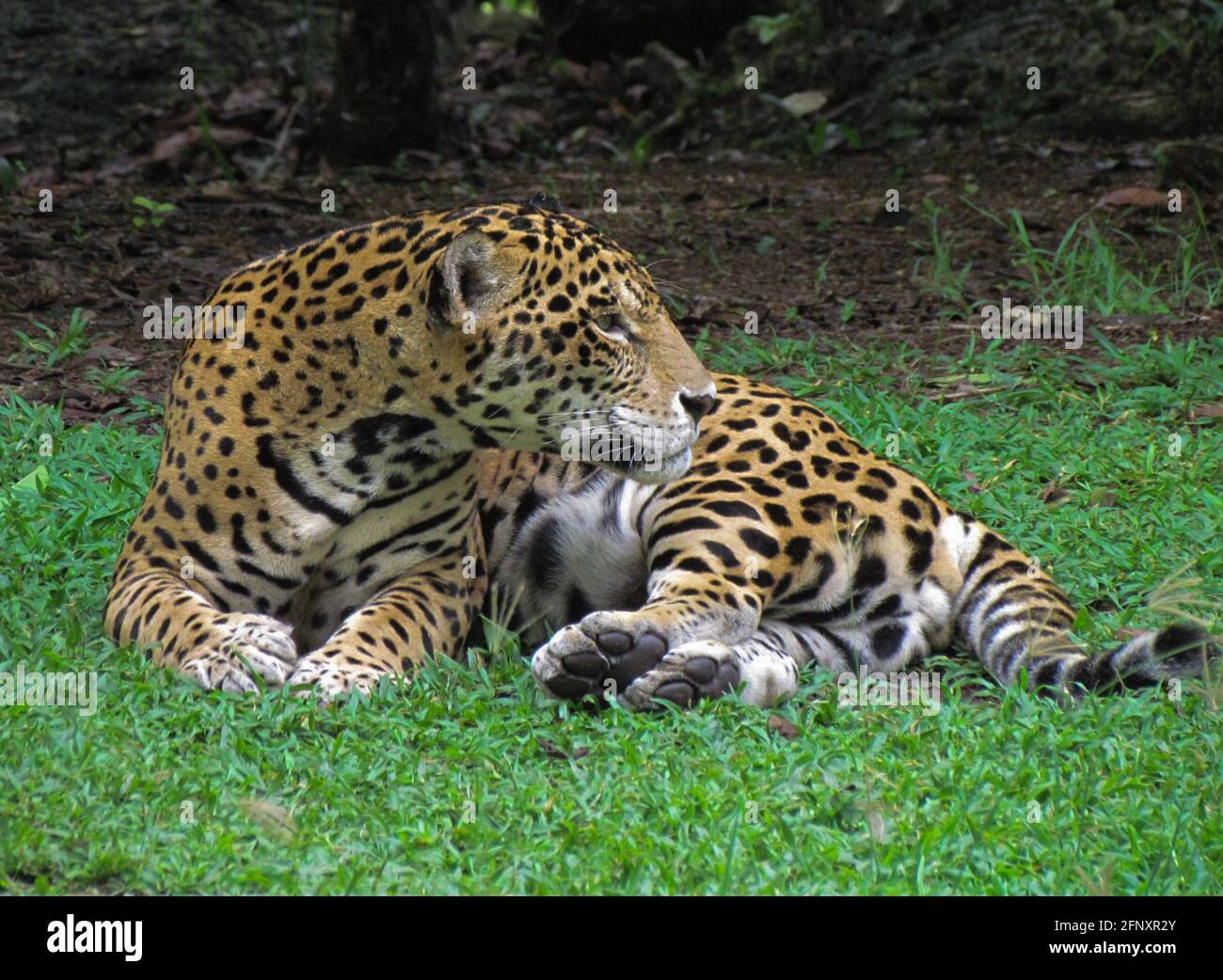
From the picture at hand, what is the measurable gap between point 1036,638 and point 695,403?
1.40 m

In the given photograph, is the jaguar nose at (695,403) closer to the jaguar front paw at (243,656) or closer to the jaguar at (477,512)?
the jaguar at (477,512)

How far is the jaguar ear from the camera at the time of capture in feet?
17.4

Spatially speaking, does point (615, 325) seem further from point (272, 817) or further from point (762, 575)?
point (272, 817)

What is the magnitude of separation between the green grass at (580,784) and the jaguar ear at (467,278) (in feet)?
3.88

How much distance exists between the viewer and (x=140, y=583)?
5.52 meters

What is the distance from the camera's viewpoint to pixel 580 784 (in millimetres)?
4441

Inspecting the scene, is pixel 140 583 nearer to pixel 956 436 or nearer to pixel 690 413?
pixel 690 413

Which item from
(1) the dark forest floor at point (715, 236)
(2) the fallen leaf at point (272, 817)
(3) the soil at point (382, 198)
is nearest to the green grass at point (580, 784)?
(2) the fallen leaf at point (272, 817)

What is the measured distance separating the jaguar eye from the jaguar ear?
38 centimetres

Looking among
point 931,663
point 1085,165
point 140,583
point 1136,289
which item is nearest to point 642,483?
point 931,663

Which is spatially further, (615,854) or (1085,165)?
(1085,165)
